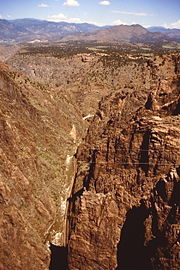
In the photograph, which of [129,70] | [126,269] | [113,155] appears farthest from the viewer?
[129,70]

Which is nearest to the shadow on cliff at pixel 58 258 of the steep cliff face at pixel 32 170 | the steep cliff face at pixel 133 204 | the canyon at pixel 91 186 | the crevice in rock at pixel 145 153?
the canyon at pixel 91 186

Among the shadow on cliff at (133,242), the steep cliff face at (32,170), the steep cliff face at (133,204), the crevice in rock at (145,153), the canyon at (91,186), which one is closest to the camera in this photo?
the steep cliff face at (133,204)

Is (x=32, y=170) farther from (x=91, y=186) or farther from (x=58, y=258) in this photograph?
(x=58, y=258)

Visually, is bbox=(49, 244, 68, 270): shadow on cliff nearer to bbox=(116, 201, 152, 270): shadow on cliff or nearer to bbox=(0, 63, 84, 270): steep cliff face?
bbox=(0, 63, 84, 270): steep cliff face

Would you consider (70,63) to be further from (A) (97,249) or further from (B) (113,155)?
(A) (97,249)

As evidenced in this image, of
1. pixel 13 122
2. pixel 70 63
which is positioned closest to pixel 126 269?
pixel 13 122

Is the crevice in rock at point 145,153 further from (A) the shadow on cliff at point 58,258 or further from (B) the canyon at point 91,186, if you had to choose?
(A) the shadow on cliff at point 58,258
